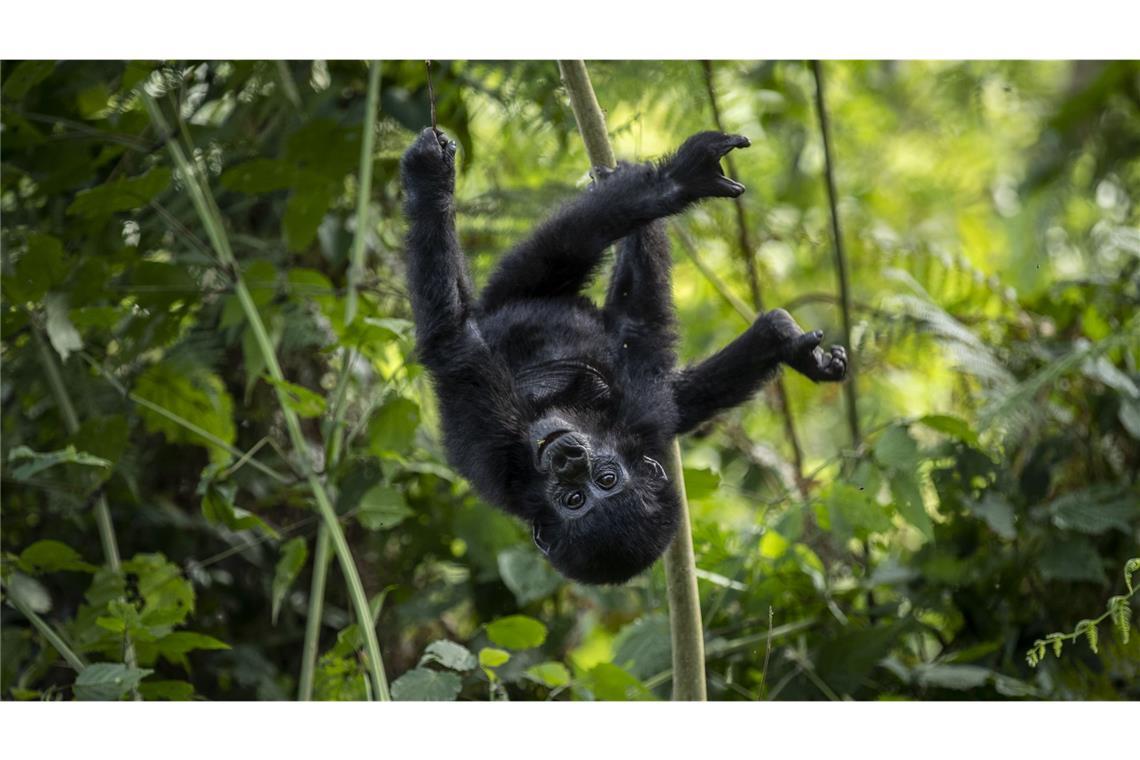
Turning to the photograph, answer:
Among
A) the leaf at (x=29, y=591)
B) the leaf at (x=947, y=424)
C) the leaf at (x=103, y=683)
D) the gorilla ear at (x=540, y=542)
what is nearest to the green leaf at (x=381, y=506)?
the gorilla ear at (x=540, y=542)

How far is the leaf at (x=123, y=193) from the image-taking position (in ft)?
11.6

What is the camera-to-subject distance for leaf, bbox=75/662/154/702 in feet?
10.8

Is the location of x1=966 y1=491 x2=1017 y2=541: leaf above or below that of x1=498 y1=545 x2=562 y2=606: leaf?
above

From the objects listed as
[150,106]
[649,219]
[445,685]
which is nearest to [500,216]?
[150,106]

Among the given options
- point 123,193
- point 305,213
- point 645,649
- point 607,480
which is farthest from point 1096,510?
point 123,193

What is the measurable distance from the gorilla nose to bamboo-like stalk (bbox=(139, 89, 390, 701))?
0.74 metres

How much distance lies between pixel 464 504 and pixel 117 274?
1.53 m

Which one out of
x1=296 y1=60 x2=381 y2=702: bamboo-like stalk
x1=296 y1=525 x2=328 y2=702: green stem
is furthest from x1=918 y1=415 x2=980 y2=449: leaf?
x1=296 y1=525 x2=328 y2=702: green stem

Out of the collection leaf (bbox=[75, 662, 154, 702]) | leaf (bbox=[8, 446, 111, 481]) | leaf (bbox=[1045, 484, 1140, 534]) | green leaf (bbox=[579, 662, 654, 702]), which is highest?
leaf (bbox=[1045, 484, 1140, 534])

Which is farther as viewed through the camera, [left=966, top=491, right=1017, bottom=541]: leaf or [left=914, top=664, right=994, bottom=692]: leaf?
[left=966, top=491, right=1017, bottom=541]: leaf

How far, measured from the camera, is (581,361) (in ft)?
11.1

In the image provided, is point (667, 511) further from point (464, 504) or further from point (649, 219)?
point (464, 504)

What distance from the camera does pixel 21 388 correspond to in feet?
14.4

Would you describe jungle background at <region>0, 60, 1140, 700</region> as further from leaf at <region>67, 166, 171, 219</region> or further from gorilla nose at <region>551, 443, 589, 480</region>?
gorilla nose at <region>551, 443, 589, 480</region>
